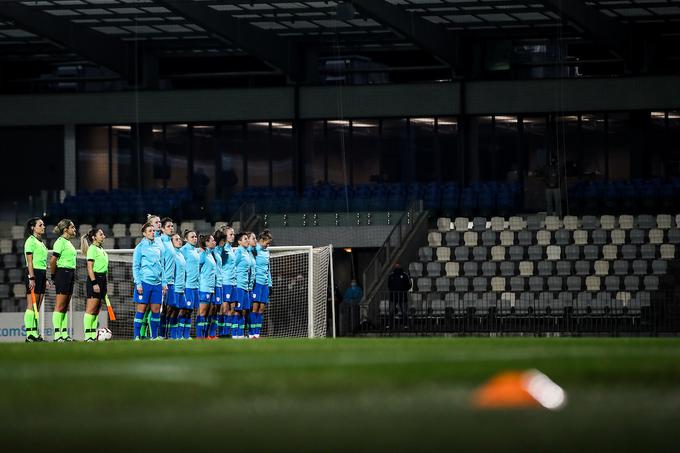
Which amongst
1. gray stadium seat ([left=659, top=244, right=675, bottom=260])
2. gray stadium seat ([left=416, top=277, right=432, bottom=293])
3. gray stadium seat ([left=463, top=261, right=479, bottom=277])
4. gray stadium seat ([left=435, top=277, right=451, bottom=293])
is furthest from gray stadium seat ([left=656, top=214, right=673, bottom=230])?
gray stadium seat ([left=416, top=277, right=432, bottom=293])

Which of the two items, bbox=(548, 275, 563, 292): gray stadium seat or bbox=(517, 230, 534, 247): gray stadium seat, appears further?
bbox=(517, 230, 534, 247): gray stadium seat

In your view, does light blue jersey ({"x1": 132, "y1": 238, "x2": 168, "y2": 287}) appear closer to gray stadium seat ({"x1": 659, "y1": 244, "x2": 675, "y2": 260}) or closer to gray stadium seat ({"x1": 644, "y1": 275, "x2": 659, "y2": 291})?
gray stadium seat ({"x1": 644, "y1": 275, "x2": 659, "y2": 291})

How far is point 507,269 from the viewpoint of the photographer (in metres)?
34.3

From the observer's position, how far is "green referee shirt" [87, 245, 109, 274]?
808 inches

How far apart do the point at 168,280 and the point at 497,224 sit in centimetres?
1624

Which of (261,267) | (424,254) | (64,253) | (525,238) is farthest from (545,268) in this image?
(64,253)

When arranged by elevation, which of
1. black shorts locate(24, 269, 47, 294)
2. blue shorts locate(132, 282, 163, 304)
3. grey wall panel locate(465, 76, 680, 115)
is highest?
grey wall panel locate(465, 76, 680, 115)

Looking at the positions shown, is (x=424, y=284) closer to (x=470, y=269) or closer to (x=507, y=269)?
(x=470, y=269)

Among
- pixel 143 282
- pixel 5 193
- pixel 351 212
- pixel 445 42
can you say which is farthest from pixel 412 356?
pixel 5 193

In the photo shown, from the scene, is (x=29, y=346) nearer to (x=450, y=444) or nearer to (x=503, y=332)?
(x=450, y=444)

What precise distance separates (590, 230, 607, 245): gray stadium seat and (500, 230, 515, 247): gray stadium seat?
206 cm

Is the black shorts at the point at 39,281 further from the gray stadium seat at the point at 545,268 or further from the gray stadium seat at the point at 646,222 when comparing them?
the gray stadium seat at the point at 646,222

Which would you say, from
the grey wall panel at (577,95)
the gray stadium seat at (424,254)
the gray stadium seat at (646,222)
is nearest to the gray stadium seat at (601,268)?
the gray stadium seat at (646,222)

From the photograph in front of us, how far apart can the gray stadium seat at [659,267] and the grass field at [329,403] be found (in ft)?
72.0
